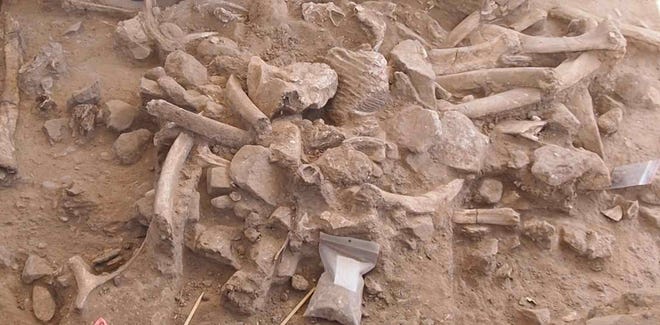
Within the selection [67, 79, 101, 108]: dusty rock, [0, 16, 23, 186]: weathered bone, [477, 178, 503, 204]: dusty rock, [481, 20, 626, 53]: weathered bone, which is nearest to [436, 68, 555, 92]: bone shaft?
[481, 20, 626, 53]: weathered bone

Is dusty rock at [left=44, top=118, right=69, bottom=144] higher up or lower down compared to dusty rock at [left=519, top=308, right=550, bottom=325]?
higher up

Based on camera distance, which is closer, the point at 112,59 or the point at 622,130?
the point at 112,59

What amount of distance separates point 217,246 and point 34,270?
0.82m

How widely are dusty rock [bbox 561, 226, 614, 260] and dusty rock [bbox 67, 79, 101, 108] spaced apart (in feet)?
8.39

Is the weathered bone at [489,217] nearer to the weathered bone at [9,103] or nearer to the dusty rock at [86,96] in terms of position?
the dusty rock at [86,96]

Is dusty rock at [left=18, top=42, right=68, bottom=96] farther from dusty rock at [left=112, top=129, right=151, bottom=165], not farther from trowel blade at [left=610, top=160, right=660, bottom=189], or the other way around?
trowel blade at [left=610, top=160, right=660, bottom=189]

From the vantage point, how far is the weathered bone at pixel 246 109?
11.3 ft

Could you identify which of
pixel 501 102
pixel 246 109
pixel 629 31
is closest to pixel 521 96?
→ pixel 501 102

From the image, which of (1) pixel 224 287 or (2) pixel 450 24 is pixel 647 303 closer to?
(1) pixel 224 287

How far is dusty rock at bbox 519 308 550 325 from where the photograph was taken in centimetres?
332

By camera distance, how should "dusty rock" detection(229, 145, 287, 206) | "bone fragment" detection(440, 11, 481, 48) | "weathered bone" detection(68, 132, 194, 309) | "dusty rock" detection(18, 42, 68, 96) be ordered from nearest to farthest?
"weathered bone" detection(68, 132, 194, 309)
"dusty rock" detection(229, 145, 287, 206)
"dusty rock" detection(18, 42, 68, 96)
"bone fragment" detection(440, 11, 481, 48)

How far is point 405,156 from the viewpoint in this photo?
364cm

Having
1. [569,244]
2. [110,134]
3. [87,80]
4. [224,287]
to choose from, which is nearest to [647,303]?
[569,244]

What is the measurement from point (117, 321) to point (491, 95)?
238cm
